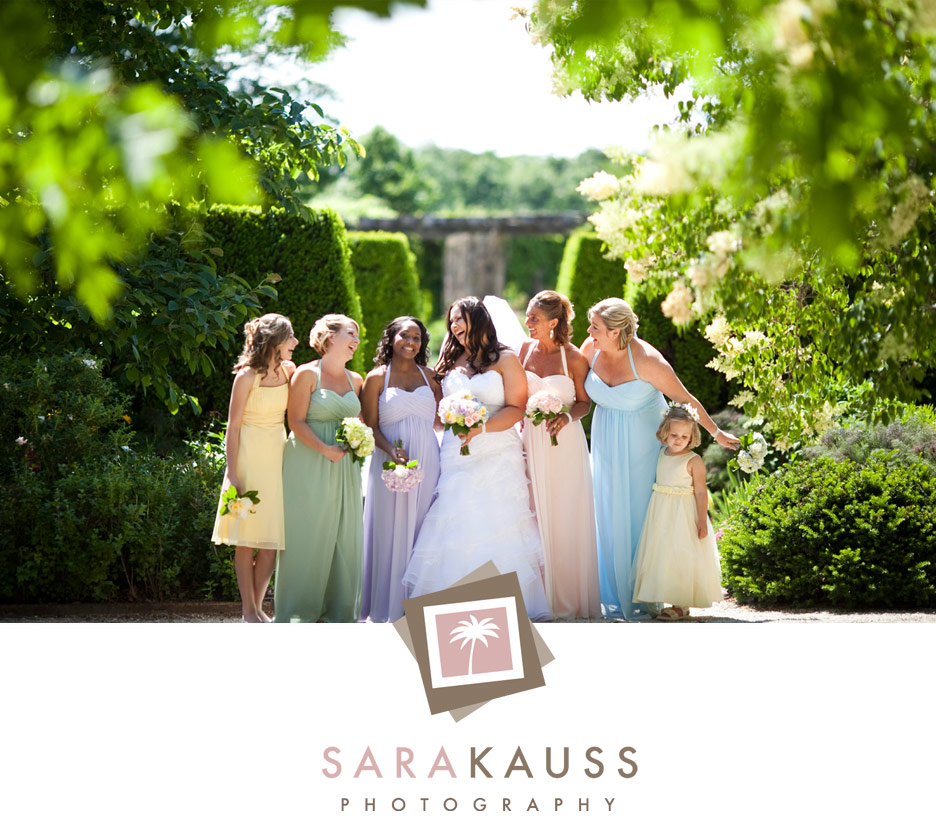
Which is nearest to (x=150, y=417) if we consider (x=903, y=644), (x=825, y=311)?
(x=825, y=311)

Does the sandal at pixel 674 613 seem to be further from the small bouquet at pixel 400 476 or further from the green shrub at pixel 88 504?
the green shrub at pixel 88 504

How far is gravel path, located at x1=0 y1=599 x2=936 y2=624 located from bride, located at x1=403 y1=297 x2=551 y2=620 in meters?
1.06

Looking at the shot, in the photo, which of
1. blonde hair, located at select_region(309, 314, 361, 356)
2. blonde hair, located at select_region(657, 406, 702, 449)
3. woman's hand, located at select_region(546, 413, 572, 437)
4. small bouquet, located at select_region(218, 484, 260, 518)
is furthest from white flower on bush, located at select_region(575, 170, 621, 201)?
small bouquet, located at select_region(218, 484, 260, 518)

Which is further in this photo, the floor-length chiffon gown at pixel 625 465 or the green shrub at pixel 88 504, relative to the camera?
the green shrub at pixel 88 504

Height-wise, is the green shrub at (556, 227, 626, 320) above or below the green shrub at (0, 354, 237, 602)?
above

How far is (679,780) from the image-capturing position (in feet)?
12.9

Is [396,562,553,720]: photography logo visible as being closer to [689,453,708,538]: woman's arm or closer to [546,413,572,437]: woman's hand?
[546,413,572,437]: woman's hand

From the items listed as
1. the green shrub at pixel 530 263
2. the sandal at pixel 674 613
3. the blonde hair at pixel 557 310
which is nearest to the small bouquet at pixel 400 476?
the blonde hair at pixel 557 310

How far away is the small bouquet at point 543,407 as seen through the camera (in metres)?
5.54

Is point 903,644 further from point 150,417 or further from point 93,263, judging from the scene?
point 150,417

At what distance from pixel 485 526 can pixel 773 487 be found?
2.32 meters

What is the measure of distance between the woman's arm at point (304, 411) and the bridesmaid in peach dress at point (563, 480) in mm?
1155

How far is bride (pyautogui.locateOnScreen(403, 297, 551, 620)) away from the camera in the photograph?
5586mm

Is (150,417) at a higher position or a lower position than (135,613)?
higher
